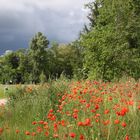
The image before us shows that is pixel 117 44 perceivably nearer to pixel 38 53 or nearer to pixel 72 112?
pixel 72 112

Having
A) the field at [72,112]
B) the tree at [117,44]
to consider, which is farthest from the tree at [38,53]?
the field at [72,112]

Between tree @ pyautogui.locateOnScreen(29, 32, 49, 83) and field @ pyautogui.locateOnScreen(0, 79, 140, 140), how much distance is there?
64.0 metres

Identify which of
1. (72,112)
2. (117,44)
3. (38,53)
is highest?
(38,53)

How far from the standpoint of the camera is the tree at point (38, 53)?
265 feet

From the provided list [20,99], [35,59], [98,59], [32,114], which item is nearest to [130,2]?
[98,59]

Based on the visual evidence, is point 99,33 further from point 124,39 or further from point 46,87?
point 46,87

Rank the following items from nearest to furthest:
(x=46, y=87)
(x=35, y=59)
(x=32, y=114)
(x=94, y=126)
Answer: (x=94, y=126) → (x=32, y=114) → (x=46, y=87) → (x=35, y=59)

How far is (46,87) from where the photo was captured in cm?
1386

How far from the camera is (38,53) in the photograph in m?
82.6

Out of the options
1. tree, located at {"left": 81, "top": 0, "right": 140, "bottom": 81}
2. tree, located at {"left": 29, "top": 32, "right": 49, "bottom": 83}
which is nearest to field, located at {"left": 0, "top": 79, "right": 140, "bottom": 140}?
tree, located at {"left": 81, "top": 0, "right": 140, "bottom": 81}

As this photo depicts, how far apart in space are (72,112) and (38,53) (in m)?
72.8

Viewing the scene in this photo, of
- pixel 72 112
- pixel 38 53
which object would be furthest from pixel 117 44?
pixel 38 53

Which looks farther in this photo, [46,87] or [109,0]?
[109,0]

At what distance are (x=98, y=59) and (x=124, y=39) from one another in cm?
205
